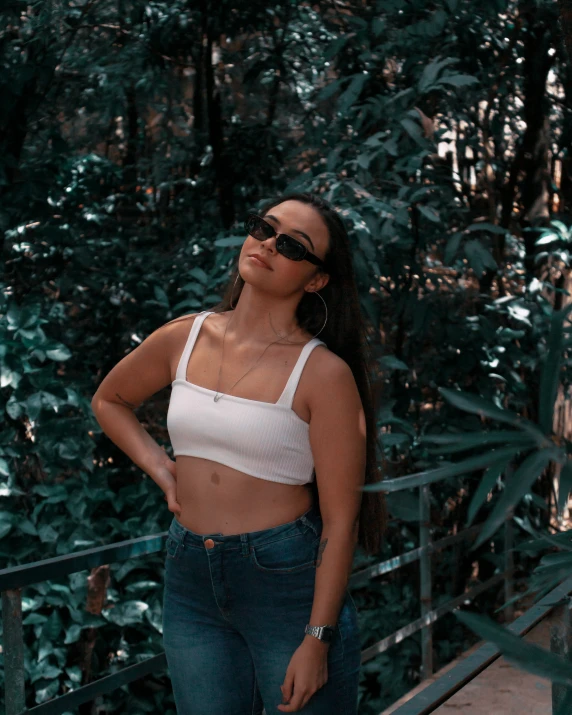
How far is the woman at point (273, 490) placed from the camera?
1683 mm

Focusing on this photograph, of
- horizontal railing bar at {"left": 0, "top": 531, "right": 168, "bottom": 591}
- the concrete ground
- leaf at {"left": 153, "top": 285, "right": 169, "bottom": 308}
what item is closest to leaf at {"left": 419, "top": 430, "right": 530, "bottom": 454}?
horizontal railing bar at {"left": 0, "top": 531, "right": 168, "bottom": 591}

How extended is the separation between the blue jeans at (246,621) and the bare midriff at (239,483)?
0.9 inches

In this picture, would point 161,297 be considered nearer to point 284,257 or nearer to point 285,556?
point 284,257

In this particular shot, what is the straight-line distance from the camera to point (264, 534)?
169 cm

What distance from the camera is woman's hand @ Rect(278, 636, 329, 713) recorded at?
164 cm

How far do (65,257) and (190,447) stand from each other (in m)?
3.00

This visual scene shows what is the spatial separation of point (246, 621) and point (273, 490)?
0.80 feet

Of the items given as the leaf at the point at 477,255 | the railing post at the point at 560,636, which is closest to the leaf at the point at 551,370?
the railing post at the point at 560,636

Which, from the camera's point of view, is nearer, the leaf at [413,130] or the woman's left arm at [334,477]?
the woman's left arm at [334,477]

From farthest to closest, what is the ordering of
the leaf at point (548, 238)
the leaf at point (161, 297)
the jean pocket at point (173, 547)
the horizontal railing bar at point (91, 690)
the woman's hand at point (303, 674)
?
the leaf at point (548, 238) → the leaf at point (161, 297) → the horizontal railing bar at point (91, 690) → the jean pocket at point (173, 547) → the woman's hand at point (303, 674)

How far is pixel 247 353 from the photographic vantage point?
1.80 meters

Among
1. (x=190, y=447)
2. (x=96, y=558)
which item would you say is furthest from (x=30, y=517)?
(x=190, y=447)

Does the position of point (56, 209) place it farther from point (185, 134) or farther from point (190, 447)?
point (190, 447)

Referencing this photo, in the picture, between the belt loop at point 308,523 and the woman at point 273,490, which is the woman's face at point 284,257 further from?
the belt loop at point 308,523
